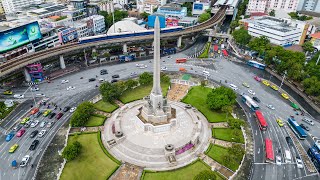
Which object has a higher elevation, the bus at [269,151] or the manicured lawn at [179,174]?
the bus at [269,151]

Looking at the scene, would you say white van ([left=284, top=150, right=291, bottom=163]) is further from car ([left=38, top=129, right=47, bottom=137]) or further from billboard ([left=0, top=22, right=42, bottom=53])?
billboard ([left=0, top=22, right=42, bottom=53])

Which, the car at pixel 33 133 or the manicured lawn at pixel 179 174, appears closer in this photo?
the manicured lawn at pixel 179 174

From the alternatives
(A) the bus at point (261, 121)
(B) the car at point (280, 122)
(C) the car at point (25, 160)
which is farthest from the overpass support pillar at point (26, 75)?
(B) the car at point (280, 122)

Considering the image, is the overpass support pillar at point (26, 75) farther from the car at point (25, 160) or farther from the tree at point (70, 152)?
the tree at point (70, 152)

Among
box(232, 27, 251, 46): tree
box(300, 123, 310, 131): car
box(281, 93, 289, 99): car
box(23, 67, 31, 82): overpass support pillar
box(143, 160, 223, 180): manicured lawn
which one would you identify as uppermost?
box(232, 27, 251, 46): tree

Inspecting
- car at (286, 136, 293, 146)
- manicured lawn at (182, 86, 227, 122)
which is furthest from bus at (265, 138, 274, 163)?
manicured lawn at (182, 86, 227, 122)

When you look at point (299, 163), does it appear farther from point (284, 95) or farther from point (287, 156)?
point (284, 95)
